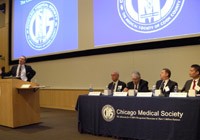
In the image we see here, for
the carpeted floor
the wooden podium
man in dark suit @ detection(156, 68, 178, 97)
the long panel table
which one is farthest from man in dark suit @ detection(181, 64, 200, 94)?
the wooden podium

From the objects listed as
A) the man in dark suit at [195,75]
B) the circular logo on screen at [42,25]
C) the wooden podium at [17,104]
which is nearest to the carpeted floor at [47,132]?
the wooden podium at [17,104]

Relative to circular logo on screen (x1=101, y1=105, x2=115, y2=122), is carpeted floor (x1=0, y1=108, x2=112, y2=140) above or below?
below

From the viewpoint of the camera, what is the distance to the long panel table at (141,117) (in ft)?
10.1

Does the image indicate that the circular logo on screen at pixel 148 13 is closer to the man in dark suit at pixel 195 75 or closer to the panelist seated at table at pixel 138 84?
the panelist seated at table at pixel 138 84

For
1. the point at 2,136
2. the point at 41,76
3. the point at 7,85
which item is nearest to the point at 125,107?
the point at 2,136

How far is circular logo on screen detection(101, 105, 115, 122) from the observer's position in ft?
12.4

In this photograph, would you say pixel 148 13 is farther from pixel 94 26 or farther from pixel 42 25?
pixel 42 25

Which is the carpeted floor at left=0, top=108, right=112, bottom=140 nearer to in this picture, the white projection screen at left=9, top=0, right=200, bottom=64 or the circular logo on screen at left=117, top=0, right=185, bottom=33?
the white projection screen at left=9, top=0, right=200, bottom=64

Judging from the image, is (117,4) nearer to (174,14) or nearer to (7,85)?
(174,14)

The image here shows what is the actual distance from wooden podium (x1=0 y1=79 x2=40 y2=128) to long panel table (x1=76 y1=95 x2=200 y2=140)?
1.16 metres

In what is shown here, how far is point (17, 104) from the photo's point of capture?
4668 mm

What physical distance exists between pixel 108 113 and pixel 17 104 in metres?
1.79

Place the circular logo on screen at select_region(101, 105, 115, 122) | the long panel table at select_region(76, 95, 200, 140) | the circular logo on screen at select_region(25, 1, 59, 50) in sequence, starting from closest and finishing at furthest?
1. the long panel table at select_region(76, 95, 200, 140)
2. the circular logo on screen at select_region(101, 105, 115, 122)
3. the circular logo on screen at select_region(25, 1, 59, 50)

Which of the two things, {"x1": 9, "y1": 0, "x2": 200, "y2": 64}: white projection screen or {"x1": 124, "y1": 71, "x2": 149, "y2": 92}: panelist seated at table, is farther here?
{"x1": 9, "y1": 0, "x2": 200, "y2": 64}: white projection screen
